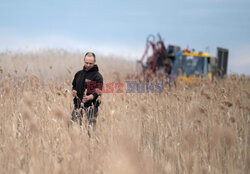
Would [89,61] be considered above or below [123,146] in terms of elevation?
above

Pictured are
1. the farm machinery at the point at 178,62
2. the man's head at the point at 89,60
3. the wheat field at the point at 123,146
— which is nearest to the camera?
the wheat field at the point at 123,146

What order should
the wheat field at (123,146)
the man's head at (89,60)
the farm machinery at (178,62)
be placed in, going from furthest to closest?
the farm machinery at (178,62) → the man's head at (89,60) → the wheat field at (123,146)

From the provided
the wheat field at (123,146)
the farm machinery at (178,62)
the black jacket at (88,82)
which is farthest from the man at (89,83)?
the farm machinery at (178,62)

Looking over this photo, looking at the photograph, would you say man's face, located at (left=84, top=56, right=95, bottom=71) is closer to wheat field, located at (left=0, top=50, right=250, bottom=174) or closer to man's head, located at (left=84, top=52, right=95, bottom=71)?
man's head, located at (left=84, top=52, right=95, bottom=71)

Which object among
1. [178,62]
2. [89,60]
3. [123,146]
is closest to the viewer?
[123,146]

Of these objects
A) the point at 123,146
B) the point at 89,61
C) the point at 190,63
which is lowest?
the point at 123,146

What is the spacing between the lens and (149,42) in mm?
9703

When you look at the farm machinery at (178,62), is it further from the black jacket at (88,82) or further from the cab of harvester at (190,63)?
the black jacket at (88,82)

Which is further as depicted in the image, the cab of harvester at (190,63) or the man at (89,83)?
the cab of harvester at (190,63)

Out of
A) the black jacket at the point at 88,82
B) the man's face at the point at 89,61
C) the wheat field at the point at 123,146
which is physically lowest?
the wheat field at the point at 123,146

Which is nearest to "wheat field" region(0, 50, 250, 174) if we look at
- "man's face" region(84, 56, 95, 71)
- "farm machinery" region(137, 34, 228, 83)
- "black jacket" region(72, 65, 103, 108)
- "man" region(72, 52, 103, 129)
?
"man" region(72, 52, 103, 129)

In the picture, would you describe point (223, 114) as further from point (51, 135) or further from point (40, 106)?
point (40, 106)

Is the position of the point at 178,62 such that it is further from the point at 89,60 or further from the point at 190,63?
the point at 89,60

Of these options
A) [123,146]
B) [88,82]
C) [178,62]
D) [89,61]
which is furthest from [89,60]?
[178,62]
